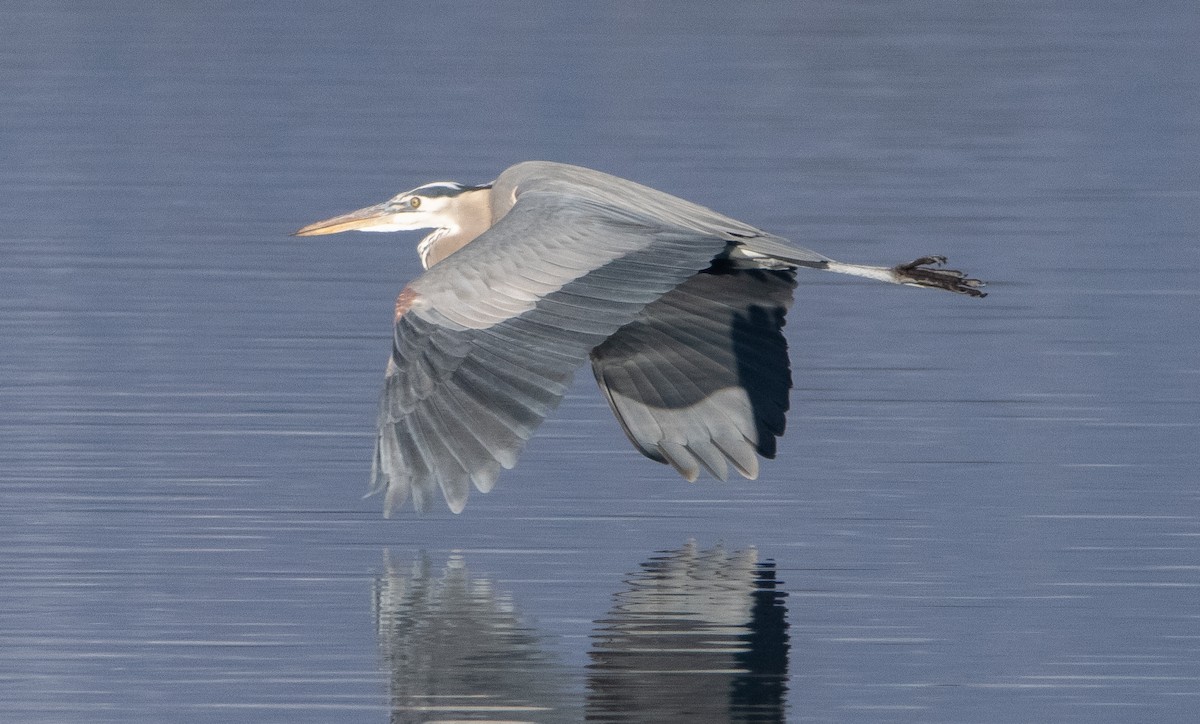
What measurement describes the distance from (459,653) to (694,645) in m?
0.63

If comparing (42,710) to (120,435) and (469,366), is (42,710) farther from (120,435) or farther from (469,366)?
(120,435)

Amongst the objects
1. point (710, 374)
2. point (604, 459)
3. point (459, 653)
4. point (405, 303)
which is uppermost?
point (405, 303)

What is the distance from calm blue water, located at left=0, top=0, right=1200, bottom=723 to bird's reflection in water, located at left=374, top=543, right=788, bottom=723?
0.6 inches

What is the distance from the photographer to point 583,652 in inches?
244

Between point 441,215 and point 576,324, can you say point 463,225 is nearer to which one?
point 441,215

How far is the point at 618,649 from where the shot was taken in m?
6.21

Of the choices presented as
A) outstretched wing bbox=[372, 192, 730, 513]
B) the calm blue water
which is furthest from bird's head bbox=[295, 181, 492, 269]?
outstretched wing bbox=[372, 192, 730, 513]

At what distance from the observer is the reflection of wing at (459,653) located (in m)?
5.68

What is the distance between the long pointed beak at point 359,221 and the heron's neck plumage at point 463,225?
38 cm

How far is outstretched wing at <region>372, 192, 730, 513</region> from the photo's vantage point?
20.2ft

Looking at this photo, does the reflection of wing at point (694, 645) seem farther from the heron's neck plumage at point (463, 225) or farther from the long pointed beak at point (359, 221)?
the long pointed beak at point (359, 221)

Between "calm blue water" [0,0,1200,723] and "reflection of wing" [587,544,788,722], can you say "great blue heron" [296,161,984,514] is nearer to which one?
"calm blue water" [0,0,1200,723]

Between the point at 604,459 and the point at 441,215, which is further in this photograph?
the point at 441,215

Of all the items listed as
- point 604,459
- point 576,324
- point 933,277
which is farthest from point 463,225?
point 576,324
